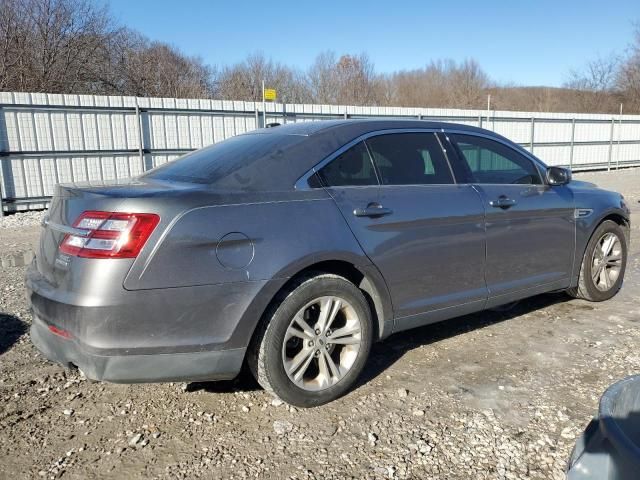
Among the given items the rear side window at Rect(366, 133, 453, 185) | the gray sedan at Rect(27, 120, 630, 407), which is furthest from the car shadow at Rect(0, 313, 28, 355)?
the rear side window at Rect(366, 133, 453, 185)

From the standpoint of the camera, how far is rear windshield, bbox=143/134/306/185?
3014 millimetres

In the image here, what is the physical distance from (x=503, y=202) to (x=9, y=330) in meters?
3.98

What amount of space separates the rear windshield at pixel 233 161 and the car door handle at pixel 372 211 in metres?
0.54

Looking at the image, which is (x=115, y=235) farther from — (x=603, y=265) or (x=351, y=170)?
(x=603, y=265)

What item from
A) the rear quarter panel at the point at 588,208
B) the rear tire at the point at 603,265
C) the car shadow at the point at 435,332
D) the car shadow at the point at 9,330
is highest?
the rear quarter panel at the point at 588,208

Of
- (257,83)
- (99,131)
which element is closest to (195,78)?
(257,83)

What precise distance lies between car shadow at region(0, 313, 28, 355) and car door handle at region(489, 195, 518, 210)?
3.70 metres

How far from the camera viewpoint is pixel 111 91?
80.6 feet

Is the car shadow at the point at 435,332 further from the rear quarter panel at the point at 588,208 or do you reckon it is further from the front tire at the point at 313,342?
the rear quarter panel at the point at 588,208

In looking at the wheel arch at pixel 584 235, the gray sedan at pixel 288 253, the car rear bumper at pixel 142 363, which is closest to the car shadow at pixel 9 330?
the gray sedan at pixel 288 253

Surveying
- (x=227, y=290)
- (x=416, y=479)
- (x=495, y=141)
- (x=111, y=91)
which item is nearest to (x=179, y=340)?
(x=227, y=290)

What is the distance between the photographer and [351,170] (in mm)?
3307

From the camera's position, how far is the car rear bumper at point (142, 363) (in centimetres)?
256

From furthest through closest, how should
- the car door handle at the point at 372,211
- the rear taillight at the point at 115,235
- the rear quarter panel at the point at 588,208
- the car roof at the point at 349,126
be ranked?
the rear quarter panel at the point at 588,208 → the car roof at the point at 349,126 → the car door handle at the point at 372,211 → the rear taillight at the point at 115,235
